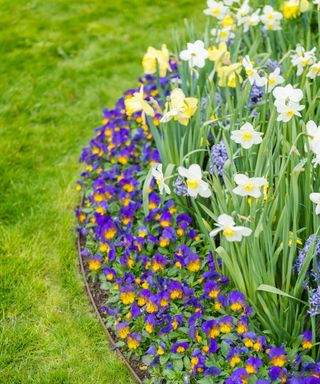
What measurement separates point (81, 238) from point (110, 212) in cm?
22

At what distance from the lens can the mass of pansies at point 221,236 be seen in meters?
1.88

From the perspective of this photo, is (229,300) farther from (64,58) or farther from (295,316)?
(64,58)

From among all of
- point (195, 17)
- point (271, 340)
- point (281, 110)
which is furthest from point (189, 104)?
point (195, 17)

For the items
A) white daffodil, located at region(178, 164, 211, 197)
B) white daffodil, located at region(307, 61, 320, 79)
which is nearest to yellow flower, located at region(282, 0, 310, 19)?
white daffodil, located at region(307, 61, 320, 79)

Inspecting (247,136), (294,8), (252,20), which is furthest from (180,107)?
(294,8)

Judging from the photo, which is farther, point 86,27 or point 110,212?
point 86,27

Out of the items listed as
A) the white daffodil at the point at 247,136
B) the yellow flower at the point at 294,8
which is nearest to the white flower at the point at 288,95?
the white daffodil at the point at 247,136

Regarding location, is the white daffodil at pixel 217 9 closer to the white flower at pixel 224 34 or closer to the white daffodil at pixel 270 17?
the white flower at pixel 224 34

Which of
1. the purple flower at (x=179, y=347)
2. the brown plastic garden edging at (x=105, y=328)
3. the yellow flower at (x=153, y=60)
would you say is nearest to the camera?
the purple flower at (x=179, y=347)

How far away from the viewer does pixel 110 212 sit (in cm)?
271

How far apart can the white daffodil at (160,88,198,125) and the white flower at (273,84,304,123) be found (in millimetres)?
439

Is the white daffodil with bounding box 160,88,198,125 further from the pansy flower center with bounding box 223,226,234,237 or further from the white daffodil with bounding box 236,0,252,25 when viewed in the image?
the white daffodil with bounding box 236,0,252,25

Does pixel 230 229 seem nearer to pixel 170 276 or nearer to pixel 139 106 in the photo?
pixel 170 276

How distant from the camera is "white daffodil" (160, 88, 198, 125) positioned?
2.23 metres
